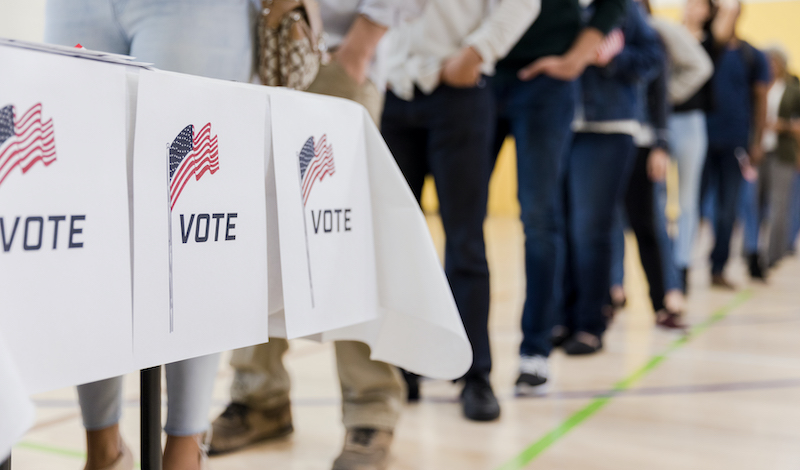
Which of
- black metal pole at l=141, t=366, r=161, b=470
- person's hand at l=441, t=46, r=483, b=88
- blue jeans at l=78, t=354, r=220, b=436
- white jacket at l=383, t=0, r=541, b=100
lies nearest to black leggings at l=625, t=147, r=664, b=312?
white jacket at l=383, t=0, r=541, b=100

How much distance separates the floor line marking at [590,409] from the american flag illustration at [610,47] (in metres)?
0.99

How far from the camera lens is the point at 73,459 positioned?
3.89 ft

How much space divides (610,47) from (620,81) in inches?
6.2

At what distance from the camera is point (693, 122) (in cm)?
328

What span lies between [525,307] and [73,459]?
1.16 m

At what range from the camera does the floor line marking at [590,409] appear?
1.23 metres

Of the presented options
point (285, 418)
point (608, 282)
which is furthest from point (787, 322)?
point (285, 418)

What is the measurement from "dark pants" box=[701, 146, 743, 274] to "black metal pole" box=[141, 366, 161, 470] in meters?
3.69

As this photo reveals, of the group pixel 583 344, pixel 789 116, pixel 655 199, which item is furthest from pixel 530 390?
pixel 789 116

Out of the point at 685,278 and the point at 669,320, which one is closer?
the point at 669,320

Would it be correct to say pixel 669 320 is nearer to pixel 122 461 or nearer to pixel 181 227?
pixel 122 461

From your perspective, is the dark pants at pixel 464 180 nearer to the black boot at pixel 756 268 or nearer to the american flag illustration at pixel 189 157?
the american flag illustration at pixel 189 157

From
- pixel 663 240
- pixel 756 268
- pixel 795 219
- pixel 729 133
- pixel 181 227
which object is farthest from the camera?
pixel 795 219

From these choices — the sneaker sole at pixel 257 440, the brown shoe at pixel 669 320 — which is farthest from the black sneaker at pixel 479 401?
the brown shoe at pixel 669 320
